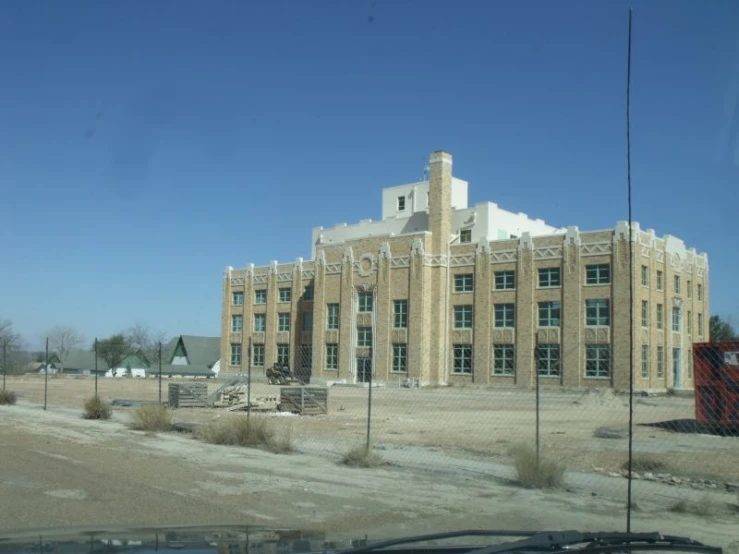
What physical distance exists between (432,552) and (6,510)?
6902mm

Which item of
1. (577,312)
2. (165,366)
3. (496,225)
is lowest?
(165,366)

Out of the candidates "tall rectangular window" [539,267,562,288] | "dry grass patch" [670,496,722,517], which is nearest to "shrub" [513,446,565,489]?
"dry grass patch" [670,496,722,517]

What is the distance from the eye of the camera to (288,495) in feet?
36.1

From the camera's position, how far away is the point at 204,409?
3191 cm

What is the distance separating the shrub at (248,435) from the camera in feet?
54.9

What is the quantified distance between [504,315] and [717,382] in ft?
114

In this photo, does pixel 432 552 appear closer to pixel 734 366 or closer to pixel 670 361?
pixel 734 366

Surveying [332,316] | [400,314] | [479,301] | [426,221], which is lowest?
[332,316]

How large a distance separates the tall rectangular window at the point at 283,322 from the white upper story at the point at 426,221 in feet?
28.0

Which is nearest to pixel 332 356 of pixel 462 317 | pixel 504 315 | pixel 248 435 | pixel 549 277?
pixel 462 317

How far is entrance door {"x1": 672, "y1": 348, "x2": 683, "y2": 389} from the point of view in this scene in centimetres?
5556

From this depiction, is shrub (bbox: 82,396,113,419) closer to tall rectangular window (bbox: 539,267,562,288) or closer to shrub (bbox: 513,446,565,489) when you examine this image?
shrub (bbox: 513,446,565,489)

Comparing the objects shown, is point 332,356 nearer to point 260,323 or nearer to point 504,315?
point 260,323

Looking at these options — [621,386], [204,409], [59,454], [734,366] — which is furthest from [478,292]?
[59,454]
